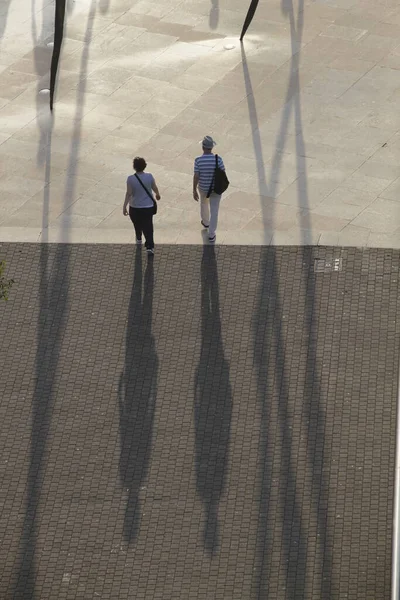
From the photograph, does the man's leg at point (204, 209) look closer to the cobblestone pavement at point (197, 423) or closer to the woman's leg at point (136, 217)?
the cobblestone pavement at point (197, 423)

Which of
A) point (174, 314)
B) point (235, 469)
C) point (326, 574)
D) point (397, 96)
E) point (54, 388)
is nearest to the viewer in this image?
point (326, 574)

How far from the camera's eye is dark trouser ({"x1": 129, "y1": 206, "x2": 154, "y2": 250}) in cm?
1438

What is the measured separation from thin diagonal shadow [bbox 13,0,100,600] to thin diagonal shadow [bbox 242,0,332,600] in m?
2.03

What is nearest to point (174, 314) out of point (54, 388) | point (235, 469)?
point (54, 388)

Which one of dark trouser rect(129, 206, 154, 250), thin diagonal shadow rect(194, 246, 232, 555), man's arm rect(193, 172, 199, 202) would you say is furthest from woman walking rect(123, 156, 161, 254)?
thin diagonal shadow rect(194, 246, 232, 555)

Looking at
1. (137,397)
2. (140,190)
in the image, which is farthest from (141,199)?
(137,397)

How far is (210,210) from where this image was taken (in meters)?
14.7

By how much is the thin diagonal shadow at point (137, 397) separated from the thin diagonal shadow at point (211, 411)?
0.49 meters

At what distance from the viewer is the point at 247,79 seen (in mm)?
18234

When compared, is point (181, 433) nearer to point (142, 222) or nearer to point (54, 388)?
point (54, 388)

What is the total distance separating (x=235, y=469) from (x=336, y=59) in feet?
29.2

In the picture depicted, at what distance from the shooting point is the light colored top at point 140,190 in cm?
1426

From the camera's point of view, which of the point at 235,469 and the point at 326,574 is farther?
the point at 235,469

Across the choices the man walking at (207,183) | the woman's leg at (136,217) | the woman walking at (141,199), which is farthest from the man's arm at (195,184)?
the woman's leg at (136,217)
